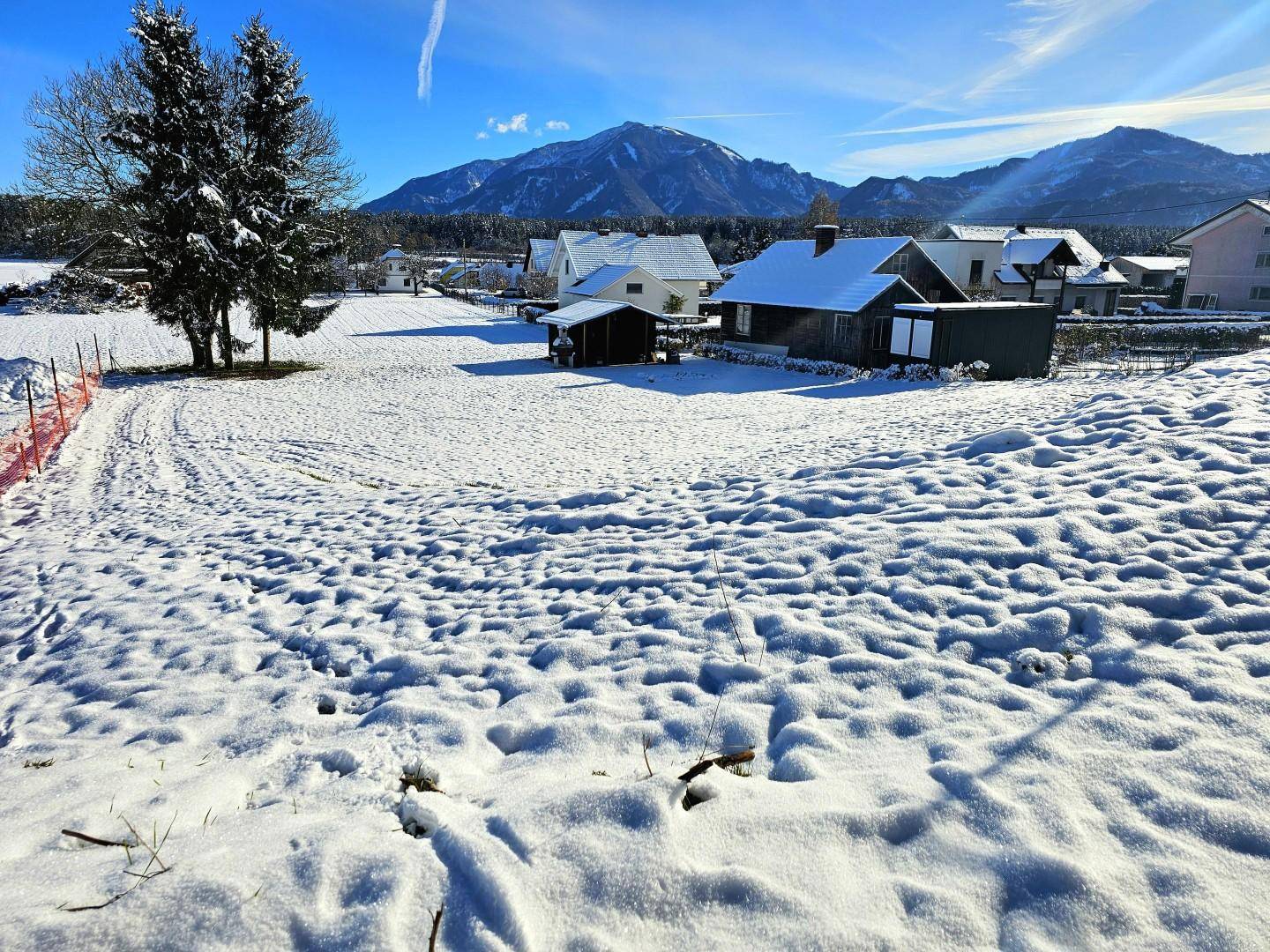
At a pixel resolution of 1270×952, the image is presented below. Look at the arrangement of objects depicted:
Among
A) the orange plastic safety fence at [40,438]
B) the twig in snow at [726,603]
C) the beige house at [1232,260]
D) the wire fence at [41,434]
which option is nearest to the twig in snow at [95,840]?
the twig in snow at [726,603]

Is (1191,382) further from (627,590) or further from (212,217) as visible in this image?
(212,217)

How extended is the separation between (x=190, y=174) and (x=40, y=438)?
13471mm

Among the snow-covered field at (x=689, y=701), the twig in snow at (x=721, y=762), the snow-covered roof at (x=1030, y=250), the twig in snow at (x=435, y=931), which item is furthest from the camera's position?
the snow-covered roof at (x=1030, y=250)

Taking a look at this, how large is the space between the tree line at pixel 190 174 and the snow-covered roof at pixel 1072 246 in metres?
43.2

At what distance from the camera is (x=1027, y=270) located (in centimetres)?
4800

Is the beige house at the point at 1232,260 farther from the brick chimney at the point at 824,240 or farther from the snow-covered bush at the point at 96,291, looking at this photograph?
the snow-covered bush at the point at 96,291

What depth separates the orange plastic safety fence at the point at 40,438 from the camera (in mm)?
13758

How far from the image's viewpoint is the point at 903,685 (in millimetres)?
4539

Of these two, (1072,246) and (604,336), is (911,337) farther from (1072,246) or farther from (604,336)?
(1072,246)

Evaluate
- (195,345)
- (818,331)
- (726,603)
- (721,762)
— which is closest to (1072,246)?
(818,331)

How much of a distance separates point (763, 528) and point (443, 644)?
133 inches

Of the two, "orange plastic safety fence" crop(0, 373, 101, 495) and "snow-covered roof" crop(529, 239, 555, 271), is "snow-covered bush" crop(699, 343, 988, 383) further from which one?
"snow-covered roof" crop(529, 239, 555, 271)

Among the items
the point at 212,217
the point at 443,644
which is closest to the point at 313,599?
the point at 443,644

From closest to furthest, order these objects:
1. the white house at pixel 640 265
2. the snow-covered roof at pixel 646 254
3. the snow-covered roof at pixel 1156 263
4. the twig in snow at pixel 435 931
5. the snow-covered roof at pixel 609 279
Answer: the twig in snow at pixel 435 931
the snow-covered roof at pixel 609 279
the white house at pixel 640 265
the snow-covered roof at pixel 646 254
the snow-covered roof at pixel 1156 263
